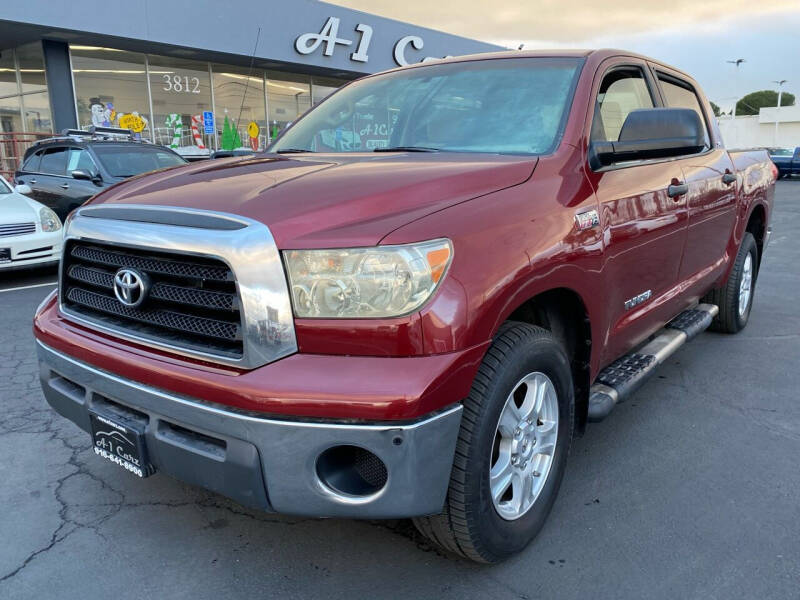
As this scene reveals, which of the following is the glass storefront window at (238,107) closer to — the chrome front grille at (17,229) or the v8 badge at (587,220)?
the chrome front grille at (17,229)

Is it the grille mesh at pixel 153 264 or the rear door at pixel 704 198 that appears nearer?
the grille mesh at pixel 153 264

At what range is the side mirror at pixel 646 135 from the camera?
2.75 metres

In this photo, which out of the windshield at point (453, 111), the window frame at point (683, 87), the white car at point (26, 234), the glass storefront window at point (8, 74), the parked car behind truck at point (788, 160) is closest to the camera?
the windshield at point (453, 111)

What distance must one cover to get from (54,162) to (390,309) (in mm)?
9601

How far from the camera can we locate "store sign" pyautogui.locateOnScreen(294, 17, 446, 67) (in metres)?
18.0

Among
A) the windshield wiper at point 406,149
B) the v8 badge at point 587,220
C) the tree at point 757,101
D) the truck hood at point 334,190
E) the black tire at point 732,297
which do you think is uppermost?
the tree at point 757,101

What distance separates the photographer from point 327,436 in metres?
1.83

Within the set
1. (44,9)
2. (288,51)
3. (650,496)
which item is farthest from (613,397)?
(288,51)

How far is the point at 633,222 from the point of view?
114 inches

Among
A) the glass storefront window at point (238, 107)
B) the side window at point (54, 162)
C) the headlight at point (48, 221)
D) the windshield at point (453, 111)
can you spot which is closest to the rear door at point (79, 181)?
the side window at point (54, 162)

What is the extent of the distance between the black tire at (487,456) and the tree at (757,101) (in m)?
110

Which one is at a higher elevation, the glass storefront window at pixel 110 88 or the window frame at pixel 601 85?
the glass storefront window at pixel 110 88

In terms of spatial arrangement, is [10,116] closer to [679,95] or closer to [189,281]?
[679,95]

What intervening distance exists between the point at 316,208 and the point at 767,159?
15.6 ft
